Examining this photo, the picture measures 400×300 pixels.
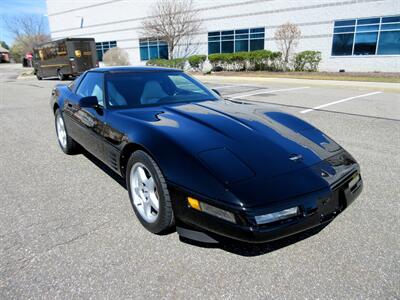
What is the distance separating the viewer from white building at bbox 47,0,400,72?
1814 cm

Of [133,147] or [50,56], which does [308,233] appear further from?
[50,56]

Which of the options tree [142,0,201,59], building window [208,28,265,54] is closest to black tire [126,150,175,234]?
building window [208,28,265,54]

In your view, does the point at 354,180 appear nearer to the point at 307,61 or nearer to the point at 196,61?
the point at 307,61

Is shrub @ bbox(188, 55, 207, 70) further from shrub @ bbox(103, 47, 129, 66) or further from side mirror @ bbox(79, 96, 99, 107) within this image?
side mirror @ bbox(79, 96, 99, 107)

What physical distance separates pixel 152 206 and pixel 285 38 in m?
21.2

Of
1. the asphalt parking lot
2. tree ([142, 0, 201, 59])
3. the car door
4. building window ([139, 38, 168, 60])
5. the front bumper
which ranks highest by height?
tree ([142, 0, 201, 59])

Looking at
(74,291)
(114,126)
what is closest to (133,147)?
(114,126)

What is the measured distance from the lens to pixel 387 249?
2502mm

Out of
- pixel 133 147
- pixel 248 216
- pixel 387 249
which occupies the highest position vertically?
pixel 133 147

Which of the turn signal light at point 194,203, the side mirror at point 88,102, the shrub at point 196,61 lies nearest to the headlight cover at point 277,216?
the turn signal light at point 194,203

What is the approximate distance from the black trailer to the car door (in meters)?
17.9

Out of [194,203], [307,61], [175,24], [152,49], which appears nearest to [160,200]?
[194,203]

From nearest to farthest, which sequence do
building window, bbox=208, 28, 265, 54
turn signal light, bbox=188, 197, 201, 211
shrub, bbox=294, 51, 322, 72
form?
turn signal light, bbox=188, 197, 201, 211 < shrub, bbox=294, 51, 322, 72 < building window, bbox=208, 28, 265, 54

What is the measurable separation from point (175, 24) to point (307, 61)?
11.8 m
